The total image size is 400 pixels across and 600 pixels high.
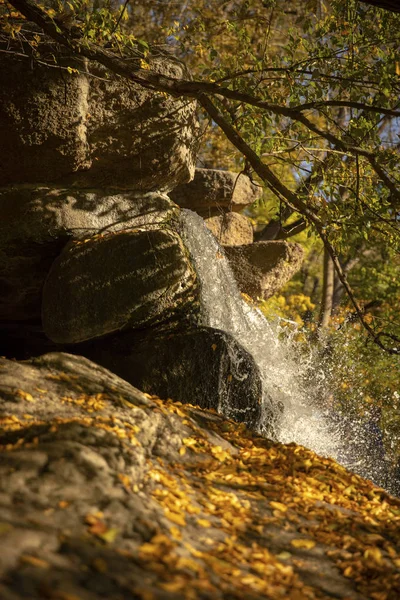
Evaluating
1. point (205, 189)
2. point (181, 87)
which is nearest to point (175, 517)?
point (181, 87)

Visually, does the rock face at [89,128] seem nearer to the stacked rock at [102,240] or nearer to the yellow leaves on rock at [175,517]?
the stacked rock at [102,240]

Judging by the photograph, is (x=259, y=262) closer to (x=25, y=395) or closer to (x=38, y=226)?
(x=38, y=226)

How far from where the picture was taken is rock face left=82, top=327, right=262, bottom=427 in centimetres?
656

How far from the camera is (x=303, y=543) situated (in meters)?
3.38

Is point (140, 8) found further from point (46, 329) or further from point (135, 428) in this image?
point (135, 428)

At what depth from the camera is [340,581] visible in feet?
10.2

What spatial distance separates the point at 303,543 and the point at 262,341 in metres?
6.42

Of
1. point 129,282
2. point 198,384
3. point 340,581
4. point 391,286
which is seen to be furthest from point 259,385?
point 391,286

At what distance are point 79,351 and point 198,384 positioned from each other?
1.58m

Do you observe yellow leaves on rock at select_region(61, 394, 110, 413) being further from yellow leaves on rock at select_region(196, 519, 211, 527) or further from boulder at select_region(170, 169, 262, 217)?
boulder at select_region(170, 169, 262, 217)

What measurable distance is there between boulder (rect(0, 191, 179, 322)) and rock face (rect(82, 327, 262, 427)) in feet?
5.32

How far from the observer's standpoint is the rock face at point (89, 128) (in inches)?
271

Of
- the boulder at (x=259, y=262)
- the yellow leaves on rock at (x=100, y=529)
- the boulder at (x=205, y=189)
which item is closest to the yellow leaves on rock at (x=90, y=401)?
the yellow leaves on rock at (x=100, y=529)

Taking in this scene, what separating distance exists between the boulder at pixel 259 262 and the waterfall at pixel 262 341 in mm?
1108
